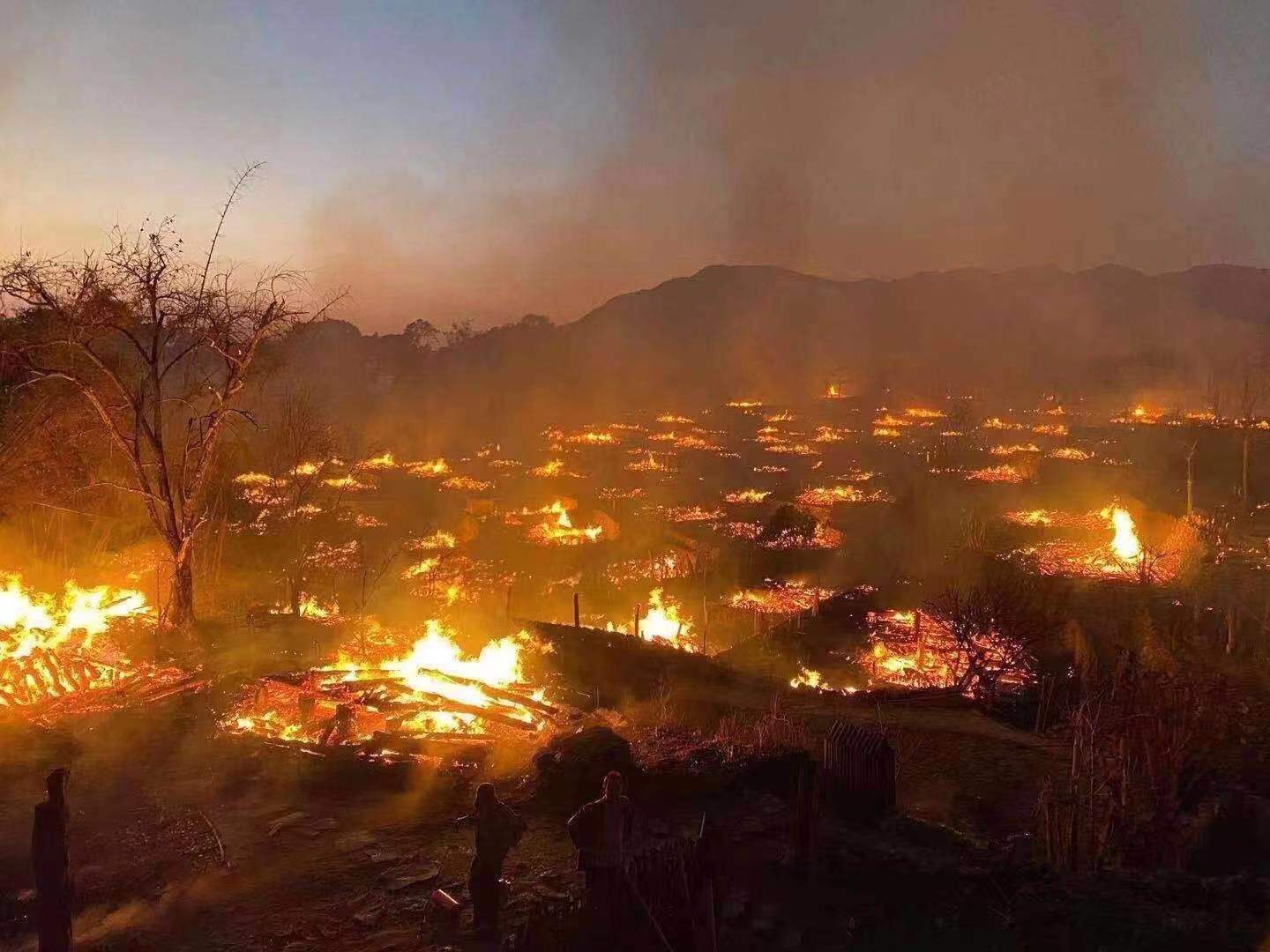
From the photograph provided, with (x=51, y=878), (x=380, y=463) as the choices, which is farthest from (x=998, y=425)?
(x=51, y=878)

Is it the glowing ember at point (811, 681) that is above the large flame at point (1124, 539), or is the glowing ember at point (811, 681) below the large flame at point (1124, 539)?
below

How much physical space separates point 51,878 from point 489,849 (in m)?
3.53

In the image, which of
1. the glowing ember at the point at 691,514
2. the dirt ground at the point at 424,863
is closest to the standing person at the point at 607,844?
the dirt ground at the point at 424,863

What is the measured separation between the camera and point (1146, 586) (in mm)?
21500

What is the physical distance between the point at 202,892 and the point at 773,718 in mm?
7550

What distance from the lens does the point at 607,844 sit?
6.86 metres

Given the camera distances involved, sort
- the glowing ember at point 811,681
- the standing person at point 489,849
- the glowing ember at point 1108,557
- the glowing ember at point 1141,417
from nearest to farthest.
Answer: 1. the standing person at point 489,849
2. the glowing ember at point 811,681
3. the glowing ember at point 1108,557
4. the glowing ember at point 1141,417

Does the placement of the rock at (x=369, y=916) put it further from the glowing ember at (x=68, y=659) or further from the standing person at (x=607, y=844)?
the glowing ember at (x=68, y=659)

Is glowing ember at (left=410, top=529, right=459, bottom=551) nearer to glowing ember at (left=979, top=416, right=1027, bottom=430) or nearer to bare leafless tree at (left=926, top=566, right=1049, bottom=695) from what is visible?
bare leafless tree at (left=926, top=566, right=1049, bottom=695)

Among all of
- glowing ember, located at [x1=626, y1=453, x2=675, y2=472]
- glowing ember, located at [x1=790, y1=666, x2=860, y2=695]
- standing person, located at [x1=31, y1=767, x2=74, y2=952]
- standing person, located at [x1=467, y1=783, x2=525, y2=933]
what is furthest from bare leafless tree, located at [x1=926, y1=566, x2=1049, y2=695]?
glowing ember, located at [x1=626, y1=453, x2=675, y2=472]

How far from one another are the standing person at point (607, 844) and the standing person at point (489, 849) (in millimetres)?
592

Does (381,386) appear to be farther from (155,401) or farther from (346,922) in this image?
(346,922)

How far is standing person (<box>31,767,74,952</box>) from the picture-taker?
6453 millimetres

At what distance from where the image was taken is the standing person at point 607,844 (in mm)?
6457
